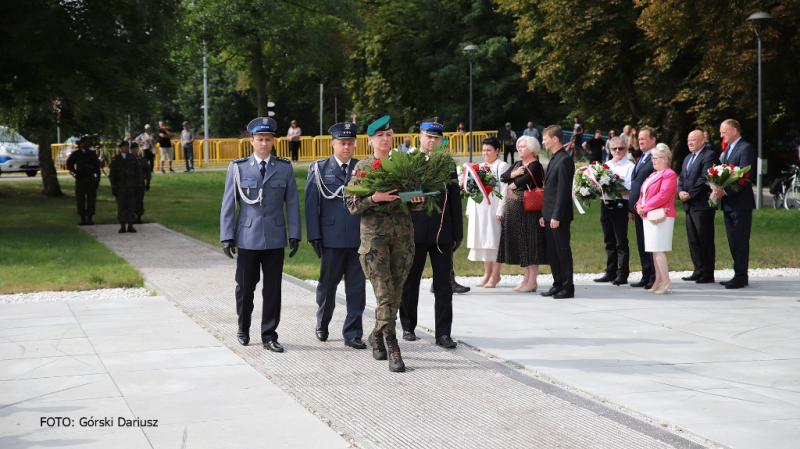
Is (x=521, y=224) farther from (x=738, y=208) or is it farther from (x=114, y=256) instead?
(x=114, y=256)

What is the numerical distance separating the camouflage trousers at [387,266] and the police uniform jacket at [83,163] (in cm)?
1521

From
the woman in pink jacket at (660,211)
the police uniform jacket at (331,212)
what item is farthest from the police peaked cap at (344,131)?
the woman in pink jacket at (660,211)

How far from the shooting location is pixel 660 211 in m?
11.5

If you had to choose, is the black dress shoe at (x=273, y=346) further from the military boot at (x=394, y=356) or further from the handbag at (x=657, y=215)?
the handbag at (x=657, y=215)

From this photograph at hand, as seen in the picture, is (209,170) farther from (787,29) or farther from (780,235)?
(780,235)

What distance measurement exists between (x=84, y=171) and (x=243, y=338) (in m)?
14.3

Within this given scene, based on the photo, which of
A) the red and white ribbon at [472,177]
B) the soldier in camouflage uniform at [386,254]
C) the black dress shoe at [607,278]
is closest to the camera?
the soldier in camouflage uniform at [386,254]

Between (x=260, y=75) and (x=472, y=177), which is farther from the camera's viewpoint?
(x=260, y=75)

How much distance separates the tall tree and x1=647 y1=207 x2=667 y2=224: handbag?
12283 mm

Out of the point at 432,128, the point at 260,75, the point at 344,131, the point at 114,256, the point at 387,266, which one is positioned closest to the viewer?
the point at 387,266

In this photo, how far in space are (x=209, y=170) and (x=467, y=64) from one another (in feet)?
61.8

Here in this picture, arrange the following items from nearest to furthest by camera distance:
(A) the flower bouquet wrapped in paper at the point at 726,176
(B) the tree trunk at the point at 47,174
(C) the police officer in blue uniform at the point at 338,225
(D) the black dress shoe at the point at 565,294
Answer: (C) the police officer in blue uniform at the point at 338,225 → (D) the black dress shoe at the point at 565,294 → (A) the flower bouquet wrapped in paper at the point at 726,176 → (B) the tree trunk at the point at 47,174

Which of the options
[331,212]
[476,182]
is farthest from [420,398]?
[476,182]

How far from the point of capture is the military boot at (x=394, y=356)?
24.6 ft
